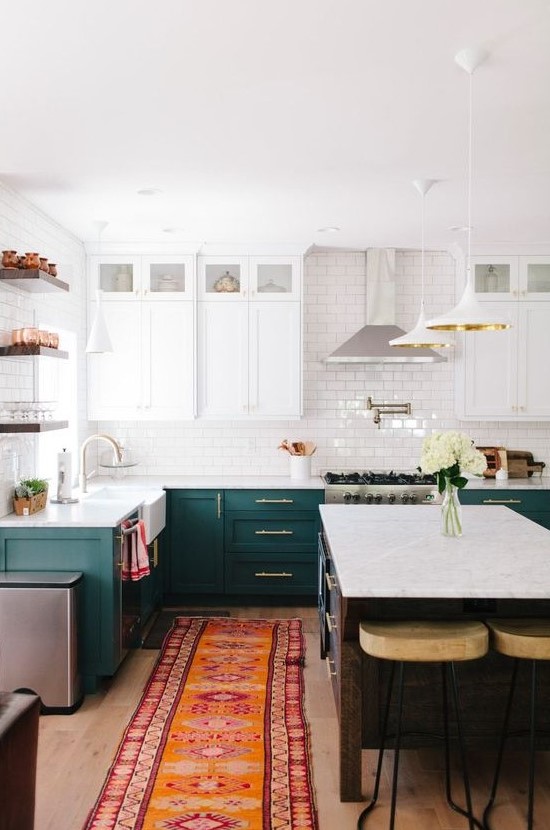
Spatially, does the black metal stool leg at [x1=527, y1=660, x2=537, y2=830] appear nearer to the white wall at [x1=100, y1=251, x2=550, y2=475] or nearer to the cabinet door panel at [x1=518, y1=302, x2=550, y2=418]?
the cabinet door panel at [x1=518, y1=302, x2=550, y2=418]

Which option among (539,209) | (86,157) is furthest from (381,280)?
(86,157)

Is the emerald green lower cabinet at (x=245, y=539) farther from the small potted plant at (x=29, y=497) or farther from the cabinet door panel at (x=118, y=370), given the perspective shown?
the small potted plant at (x=29, y=497)

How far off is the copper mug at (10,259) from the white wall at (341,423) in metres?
2.45

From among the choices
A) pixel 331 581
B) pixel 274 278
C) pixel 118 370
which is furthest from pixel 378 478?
pixel 331 581

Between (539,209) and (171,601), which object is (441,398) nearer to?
(539,209)

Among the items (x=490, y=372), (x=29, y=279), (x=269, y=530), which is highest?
(x=29, y=279)

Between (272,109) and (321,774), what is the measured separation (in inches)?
113

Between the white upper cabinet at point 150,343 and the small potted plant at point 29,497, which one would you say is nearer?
the small potted plant at point 29,497

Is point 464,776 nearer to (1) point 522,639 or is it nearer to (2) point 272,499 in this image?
(1) point 522,639

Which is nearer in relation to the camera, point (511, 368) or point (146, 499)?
point (146, 499)

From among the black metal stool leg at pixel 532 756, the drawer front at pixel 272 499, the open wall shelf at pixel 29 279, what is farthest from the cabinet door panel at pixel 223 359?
the black metal stool leg at pixel 532 756

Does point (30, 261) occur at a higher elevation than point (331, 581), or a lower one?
higher

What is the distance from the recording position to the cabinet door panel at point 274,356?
602 centimetres

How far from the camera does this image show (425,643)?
2693 mm
